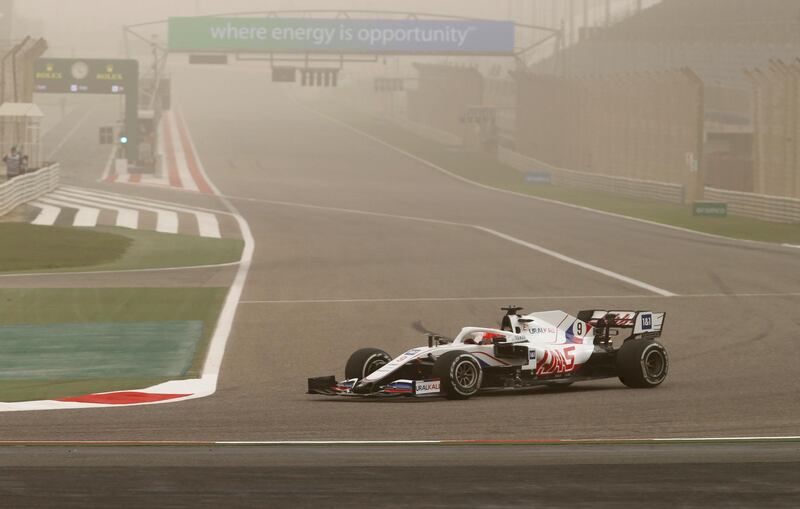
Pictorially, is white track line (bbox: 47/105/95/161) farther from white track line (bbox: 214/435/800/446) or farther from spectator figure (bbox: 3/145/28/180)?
white track line (bbox: 214/435/800/446)

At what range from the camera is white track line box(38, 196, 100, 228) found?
144ft

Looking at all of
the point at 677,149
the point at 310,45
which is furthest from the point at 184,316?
the point at 310,45

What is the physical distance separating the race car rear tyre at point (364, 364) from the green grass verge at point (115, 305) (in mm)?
3302

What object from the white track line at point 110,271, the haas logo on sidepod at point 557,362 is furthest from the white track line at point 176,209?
the haas logo on sidepod at point 557,362

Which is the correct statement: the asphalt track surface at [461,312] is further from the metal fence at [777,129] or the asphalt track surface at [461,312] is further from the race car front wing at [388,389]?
the metal fence at [777,129]

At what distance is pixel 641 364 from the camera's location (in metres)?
15.0

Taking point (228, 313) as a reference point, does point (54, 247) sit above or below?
above

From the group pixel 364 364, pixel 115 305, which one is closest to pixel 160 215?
pixel 115 305

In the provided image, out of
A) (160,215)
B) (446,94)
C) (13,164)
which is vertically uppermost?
(446,94)

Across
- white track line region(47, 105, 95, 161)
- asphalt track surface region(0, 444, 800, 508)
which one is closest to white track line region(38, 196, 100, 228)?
white track line region(47, 105, 95, 161)

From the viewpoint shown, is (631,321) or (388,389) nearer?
(388,389)

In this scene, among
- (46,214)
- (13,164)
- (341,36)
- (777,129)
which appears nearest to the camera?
(777,129)

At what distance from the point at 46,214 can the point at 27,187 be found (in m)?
5.46

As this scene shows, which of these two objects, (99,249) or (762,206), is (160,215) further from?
(762,206)
